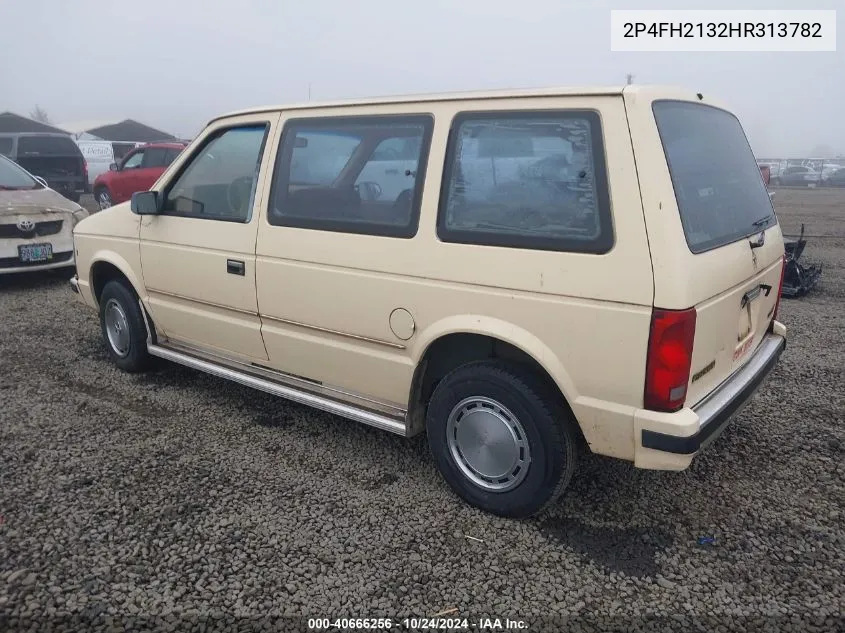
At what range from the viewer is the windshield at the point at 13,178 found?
7865 mm

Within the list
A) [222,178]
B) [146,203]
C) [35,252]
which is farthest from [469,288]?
[35,252]

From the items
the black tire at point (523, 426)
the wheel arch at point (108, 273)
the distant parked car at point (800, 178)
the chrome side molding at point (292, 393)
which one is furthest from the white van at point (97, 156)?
the distant parked car at point (800, 178)

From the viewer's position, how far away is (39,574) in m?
2.55

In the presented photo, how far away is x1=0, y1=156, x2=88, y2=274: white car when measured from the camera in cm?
718

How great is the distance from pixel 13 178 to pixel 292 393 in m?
6.75

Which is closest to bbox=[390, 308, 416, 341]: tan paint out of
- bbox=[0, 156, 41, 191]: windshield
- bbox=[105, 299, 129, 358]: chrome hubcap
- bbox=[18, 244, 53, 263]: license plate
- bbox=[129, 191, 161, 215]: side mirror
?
bbox=[129, 191, 161, 215]: side mirror

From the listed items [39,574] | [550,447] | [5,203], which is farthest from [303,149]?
[5,203]

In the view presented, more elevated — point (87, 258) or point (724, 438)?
point (87, 258)

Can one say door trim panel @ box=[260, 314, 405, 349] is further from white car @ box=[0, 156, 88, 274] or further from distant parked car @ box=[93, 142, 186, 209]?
distant parked car @ box=[93, 142, 186, 209]

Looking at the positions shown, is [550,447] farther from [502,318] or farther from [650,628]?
[650,628]

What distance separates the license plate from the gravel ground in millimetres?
3763

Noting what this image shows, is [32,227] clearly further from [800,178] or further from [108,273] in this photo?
[800,178]

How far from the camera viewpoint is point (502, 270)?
2715 millimetres

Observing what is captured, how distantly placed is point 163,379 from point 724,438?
12.7 ft
